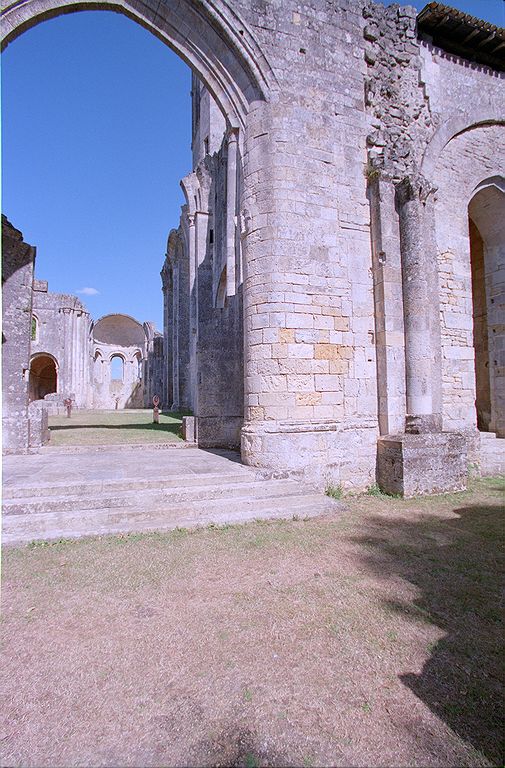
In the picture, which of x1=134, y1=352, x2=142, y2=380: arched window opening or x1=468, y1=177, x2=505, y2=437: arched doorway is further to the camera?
x1=134, y1=352, x2=142, y2=380: arched window opening

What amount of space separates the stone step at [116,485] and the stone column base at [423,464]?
2.05 meters

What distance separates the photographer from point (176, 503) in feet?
14.3

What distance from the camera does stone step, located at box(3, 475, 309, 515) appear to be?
4110 mm

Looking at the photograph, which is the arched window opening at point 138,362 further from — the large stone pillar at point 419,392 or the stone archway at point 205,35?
the large stone pillar at point 419,392

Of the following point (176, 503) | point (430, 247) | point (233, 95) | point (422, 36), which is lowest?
point (176, 503)

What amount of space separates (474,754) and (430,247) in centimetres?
682

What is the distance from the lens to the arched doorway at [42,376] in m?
29.4

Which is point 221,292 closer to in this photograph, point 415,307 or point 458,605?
point 415,307

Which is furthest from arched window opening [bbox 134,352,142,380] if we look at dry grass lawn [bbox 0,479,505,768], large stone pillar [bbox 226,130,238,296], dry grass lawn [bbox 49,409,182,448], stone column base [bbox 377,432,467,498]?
dry grass lawn [bbox 0,479,505,768]

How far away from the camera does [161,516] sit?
164 inches

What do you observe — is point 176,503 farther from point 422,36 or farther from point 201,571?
point 422,36

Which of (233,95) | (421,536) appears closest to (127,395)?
(233,95)

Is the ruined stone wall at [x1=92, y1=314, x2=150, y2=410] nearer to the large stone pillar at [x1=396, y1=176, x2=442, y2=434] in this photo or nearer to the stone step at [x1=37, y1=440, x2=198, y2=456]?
the stone step at [x1=37, y1=440, x2=198, y2=456]

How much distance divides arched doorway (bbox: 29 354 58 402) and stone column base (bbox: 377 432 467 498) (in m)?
27.6
